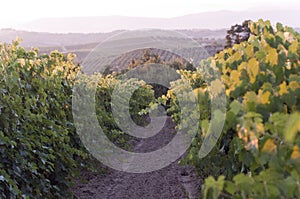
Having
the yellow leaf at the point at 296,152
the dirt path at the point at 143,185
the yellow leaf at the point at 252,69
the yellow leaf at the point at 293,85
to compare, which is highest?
the yellow leaf at the point at 252,69

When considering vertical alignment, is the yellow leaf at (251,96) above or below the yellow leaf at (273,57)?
below

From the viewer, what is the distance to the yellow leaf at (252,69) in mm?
2287

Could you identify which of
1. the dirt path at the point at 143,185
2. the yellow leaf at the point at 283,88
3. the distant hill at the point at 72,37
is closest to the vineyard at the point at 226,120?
the yellow leaf at the point at 283,88

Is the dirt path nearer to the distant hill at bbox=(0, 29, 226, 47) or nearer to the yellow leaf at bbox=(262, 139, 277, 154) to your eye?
the yellow leaf at bbox=(262, 139, 277, 154)

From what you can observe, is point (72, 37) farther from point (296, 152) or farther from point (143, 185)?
point (296, 152)

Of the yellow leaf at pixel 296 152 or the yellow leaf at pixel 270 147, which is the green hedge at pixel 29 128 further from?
the yellow leaf at pixel 296 152

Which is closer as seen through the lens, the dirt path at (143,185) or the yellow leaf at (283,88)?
the yellow leaf at (283,88)

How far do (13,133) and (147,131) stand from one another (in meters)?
10.4

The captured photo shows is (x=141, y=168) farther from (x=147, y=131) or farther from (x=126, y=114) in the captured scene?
(x=147, y=131)

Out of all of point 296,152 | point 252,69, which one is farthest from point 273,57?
point 296,152

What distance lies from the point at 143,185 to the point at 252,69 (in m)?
5.00

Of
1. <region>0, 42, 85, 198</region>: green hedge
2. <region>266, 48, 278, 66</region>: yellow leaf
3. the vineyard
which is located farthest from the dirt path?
<region>266, 48, 278, 66</region>: yellow leaf

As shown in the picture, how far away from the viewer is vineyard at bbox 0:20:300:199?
1673mm

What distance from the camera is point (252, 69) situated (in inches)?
91.2
